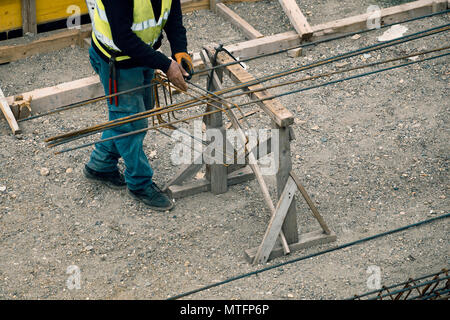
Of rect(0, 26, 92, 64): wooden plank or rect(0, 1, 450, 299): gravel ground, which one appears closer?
rect(0, 1, 450, 299): gravel ground

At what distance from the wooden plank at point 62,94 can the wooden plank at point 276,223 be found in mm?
2841

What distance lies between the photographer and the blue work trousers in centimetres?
519

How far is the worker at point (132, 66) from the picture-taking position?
473 centimetres

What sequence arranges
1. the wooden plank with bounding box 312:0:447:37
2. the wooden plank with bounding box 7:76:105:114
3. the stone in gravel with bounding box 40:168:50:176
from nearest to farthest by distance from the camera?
the stone in gravel with bounding box 40:168:50:176, the wooden plank with bounding box 7:76:105:114, the wooden plank with bounding box 312:0:447:37

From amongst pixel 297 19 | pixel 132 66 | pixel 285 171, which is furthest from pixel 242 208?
pixel 297 19

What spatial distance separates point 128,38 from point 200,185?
1693 millimetres

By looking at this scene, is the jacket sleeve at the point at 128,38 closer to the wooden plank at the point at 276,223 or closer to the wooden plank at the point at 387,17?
the wooden plank at the point at 276,223

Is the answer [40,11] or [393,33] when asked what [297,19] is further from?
[40,11]

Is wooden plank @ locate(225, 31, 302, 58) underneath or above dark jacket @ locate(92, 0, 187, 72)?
underneath

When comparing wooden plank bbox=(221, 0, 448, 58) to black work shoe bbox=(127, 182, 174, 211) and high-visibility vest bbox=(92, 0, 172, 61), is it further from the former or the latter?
high-visibility vest bbox=(92, 0, 172, 61)

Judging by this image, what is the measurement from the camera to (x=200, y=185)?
5.89 meters

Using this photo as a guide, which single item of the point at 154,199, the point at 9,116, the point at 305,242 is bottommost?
the point at 305,242

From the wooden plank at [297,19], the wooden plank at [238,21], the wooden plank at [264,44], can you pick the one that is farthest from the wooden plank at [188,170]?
the wooden plank at [297,19]

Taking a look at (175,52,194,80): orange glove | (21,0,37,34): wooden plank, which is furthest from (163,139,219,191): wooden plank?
(21,0,37,34): wooden plank
